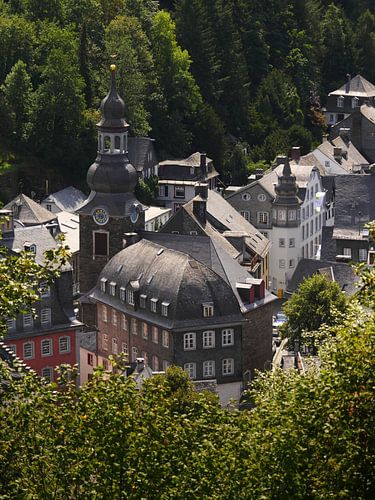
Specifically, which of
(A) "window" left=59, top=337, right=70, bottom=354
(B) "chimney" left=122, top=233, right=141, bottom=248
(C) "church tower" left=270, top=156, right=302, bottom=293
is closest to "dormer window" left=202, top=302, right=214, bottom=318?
(A) "window" left=59, top=337, right=70, bottom=354

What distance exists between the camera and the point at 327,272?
109 metres

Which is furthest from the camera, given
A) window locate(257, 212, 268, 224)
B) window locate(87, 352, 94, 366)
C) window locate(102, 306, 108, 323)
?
window locate(257, 212, 268, 224)

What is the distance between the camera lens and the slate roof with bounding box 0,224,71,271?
301ft

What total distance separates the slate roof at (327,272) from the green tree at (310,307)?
16.6 ft

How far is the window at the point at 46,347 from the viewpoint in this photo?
297ft

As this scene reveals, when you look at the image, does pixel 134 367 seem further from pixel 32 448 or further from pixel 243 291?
pixel 32 448

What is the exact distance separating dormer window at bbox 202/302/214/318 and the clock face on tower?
15147 mm

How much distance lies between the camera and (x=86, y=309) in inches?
3949

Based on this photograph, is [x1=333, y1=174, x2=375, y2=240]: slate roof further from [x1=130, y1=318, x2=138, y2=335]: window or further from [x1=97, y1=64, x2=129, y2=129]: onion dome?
[x1=130, y1=318, x2=138, y2=335]: window

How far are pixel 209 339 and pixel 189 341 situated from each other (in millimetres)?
1220

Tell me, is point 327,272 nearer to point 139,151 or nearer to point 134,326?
point 134,326

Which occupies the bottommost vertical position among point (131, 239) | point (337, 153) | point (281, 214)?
point (131, 239)

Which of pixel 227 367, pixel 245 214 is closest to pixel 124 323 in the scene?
pixel 227 367

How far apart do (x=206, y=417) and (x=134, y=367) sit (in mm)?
33657
